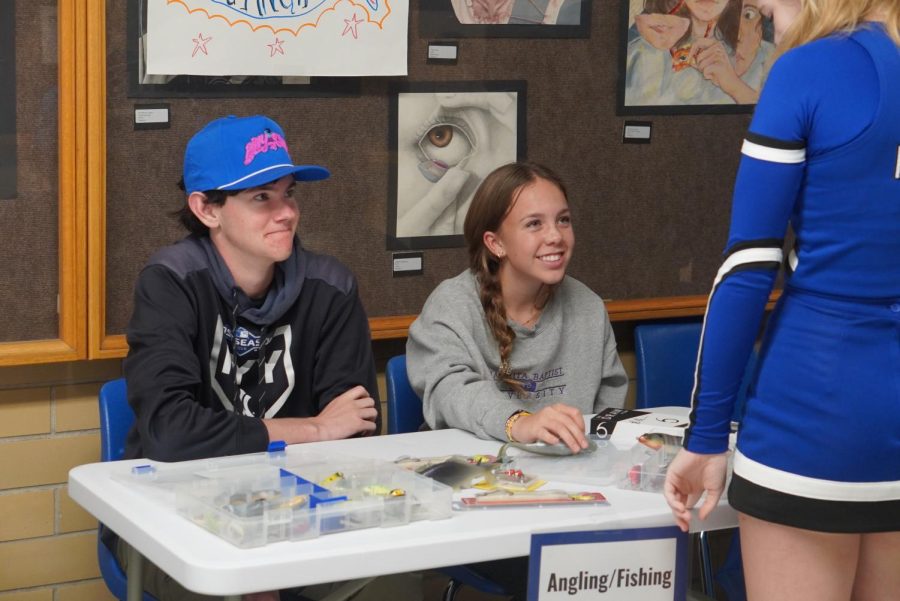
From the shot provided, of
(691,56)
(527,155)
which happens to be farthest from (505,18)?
(691,56)

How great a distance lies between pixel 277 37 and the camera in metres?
2.83

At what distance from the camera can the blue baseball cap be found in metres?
2.43

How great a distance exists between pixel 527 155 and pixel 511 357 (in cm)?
73

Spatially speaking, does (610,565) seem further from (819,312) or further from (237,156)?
(237,156)

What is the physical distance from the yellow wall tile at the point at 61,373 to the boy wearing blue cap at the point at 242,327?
1.60ft

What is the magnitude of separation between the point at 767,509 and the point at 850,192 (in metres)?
0.42

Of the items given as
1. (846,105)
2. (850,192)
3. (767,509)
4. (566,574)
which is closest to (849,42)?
(846,105)

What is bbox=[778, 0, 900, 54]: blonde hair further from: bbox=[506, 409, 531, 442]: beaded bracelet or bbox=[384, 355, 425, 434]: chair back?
bbox=[384, 355, 425, 434]: chair back

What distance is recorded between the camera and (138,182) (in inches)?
109

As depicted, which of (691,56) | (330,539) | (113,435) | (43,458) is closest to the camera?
(330,539)

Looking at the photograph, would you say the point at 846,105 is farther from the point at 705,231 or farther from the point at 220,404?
the point at 705,231

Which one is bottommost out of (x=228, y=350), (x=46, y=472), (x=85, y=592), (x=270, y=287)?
(x=85, y=592)

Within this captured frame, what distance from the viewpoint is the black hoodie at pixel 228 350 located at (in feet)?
7.37

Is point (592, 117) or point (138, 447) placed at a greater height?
point (592, 117)
